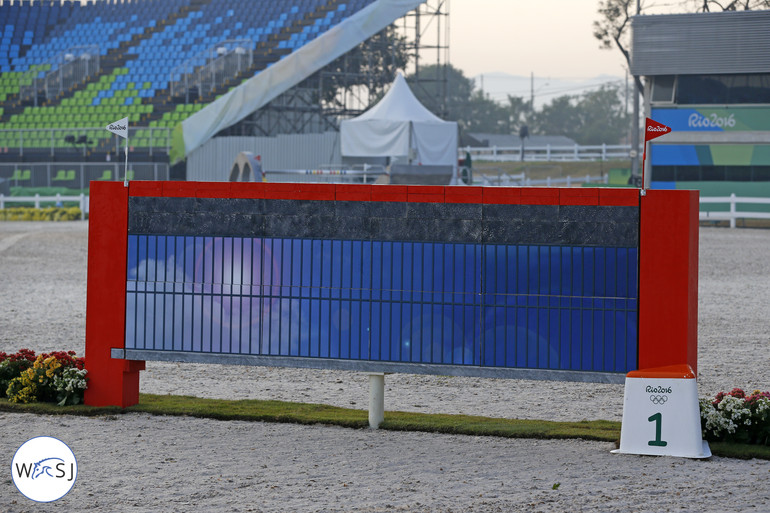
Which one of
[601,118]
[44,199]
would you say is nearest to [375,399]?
[44,199]

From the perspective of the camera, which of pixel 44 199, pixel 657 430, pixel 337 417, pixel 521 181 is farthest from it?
Answer: pixel 521 181

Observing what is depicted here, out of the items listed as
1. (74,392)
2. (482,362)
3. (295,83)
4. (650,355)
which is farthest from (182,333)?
(295,83)

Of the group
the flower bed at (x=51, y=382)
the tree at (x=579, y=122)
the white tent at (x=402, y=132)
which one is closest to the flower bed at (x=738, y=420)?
the flower bed at (x=51, y=382)

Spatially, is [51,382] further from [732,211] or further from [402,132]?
[402,132]

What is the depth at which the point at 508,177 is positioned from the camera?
5312cm

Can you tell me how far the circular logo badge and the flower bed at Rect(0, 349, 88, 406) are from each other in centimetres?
199

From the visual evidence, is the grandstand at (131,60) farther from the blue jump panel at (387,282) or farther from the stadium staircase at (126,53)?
the blue jump panel at (387,282)

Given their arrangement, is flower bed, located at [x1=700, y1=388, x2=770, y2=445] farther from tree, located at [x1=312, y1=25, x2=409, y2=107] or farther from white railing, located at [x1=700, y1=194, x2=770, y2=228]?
tree, located at [x1=312, y1=25, x2=409, y2=107]

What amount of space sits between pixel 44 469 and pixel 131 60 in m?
52.4

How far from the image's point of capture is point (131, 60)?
2231 inches

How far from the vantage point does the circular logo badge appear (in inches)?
260

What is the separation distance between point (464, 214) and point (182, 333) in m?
2.62

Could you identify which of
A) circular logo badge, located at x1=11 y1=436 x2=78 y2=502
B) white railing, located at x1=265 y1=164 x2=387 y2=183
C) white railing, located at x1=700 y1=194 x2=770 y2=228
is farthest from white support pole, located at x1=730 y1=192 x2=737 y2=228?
circular logo badge, located at x1=11 y1=436 x2=78 y2=502

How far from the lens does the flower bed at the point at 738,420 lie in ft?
26.1
